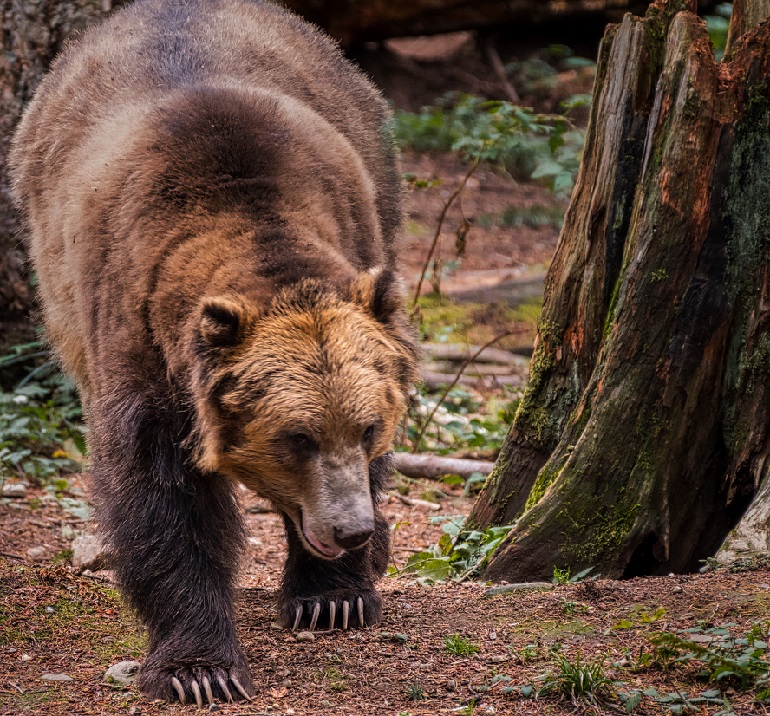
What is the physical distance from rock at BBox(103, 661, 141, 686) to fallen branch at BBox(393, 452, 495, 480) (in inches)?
133

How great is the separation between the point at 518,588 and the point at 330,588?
0.88 m

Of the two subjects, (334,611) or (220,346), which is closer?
(220,346)

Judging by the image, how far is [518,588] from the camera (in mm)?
4809

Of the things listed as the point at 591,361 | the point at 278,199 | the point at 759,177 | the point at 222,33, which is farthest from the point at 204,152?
the point at 759,177

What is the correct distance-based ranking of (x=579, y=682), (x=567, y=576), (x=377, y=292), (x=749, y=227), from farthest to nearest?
(x=567, y=576) → (x=749, y=227) → (x=377, y=292) → (x=579, y=682)

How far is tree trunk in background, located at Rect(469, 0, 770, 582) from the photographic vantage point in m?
4.73

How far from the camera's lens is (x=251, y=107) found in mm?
4836

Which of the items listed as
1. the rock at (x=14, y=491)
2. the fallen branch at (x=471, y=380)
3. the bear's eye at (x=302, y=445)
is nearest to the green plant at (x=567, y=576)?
the bear's eye at (x=302, y=445)

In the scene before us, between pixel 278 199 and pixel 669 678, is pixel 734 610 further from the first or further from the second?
pixel 278 199

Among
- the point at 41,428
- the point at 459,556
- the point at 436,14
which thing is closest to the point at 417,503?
the point at 459,556

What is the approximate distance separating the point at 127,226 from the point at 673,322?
238cm

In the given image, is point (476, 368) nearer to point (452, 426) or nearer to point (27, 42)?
point (452, 426)

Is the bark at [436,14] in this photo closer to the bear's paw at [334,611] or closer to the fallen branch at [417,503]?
the fallen branch at [417,503]

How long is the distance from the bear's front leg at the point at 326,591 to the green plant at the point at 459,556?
1.31 ft
